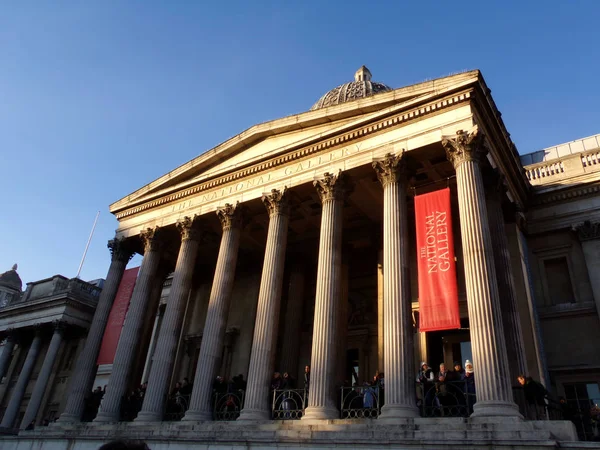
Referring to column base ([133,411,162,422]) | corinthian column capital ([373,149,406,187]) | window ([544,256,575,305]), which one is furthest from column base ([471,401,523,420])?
column base ([133,411,162,422])

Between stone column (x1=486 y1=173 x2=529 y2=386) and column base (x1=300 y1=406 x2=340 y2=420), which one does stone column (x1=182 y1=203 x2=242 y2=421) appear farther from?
stone column (x1=486 y1=173 x2=529 y2=386)

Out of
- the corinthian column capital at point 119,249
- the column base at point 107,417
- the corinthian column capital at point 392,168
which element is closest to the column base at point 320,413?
the corinthian column capital at point 392,168

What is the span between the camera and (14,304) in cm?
3375

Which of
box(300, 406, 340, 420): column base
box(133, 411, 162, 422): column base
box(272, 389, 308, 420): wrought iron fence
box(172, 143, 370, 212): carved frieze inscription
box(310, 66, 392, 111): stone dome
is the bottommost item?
box(133, 411, 162, 422): column base

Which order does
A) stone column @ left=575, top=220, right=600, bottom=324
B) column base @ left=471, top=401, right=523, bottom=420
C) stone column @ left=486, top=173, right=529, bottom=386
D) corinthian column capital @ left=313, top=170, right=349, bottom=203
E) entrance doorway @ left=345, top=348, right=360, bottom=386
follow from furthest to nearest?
1. entrance doorway @ left=345, top=348, right=360, bottom=386
2. stone column @ left=575, top=220, right=600, bottom=324
3. corinthian column capital @ left=313, top=170, right=349, bottom=203
4. stone column @ left=486, top=173, right=529, bottom=386
5. column base @ left=471, top=401, right=523, bottom=420

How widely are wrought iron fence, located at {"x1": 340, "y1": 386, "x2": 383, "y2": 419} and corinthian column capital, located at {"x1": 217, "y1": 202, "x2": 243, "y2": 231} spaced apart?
8026mm

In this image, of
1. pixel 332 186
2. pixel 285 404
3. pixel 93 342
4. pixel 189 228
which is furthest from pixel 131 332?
pixel 332 186

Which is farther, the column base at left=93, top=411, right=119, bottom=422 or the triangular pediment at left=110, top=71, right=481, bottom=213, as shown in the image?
the column base at left=93, top=411, right=119, bottom=422

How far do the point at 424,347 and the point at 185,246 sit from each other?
10104 mm

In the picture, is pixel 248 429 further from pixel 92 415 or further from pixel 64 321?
pixel 64 321

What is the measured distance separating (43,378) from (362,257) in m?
21.0

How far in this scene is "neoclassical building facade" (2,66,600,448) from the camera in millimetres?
12914

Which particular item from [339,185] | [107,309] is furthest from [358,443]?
[107,309]

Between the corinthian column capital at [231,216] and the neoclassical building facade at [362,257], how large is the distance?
0.18 feet
